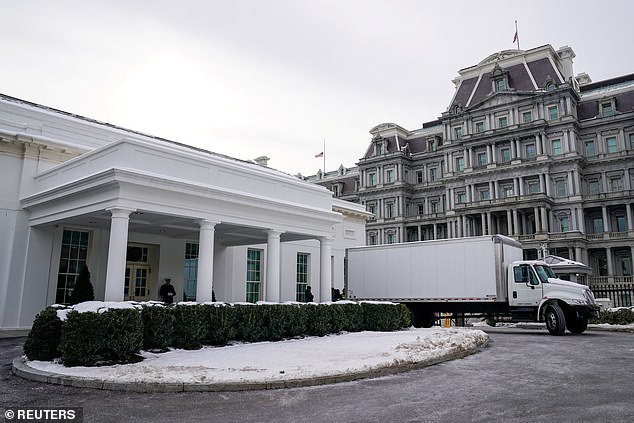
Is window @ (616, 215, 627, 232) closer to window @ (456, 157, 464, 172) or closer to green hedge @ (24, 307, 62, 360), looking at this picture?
window @ (456, 157, 464, 172)

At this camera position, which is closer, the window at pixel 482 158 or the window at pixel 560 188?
the window at pixel 560 188

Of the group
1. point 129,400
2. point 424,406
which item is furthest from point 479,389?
point 129,400

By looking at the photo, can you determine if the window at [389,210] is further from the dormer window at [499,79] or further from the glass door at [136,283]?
the glass door at [136,283]

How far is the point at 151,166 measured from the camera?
46.8 feet

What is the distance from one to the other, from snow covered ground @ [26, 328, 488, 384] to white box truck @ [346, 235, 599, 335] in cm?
570

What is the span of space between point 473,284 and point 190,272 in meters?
12.6

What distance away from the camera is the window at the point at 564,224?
53.2m

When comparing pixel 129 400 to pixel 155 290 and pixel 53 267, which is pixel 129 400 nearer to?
pixel 53 267

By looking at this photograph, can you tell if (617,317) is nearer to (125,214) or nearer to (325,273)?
(325,273)

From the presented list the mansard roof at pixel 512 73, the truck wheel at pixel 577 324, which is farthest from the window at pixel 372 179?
the truck wheel at pixel 577 324

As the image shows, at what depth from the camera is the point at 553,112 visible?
5512 cm

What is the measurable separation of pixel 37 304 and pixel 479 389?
15.2 metres

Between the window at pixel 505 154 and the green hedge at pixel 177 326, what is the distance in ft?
148

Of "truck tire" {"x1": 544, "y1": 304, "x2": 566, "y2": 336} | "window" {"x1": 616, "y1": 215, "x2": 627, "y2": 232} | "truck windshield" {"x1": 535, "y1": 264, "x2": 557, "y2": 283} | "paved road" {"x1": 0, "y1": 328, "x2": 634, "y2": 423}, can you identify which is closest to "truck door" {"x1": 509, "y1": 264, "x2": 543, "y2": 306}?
"truck windshield" {"x1": 535, "y1": 264, "x2": 557, "y2": 283}
